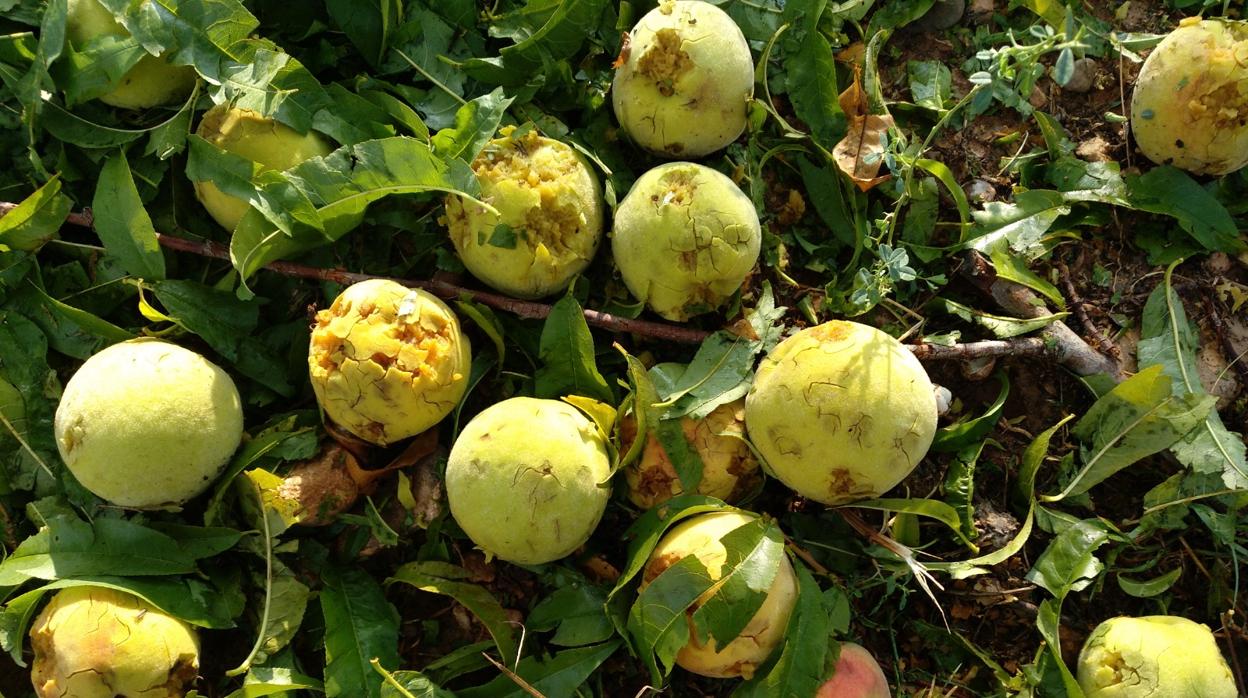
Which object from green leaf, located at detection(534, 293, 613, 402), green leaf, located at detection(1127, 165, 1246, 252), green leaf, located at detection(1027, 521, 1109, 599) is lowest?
green leaf, located at detection(1027, 521, 1109, 599)

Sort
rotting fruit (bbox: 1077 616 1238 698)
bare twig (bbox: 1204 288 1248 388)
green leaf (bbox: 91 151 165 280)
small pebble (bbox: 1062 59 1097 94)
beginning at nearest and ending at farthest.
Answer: rotting fruit (bbox: 1077 616 1238 698) → green leaf (bbox: 91 151 165 280) → bare twig (bbox: 1204 288 1248 388) → small pebble (bbox: 1062 59 1097 94)

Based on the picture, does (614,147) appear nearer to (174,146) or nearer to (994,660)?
(174,146)

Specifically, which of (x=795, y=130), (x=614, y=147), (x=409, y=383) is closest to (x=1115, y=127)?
(x=795, y=130)

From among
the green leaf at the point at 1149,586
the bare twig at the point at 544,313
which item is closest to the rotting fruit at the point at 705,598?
the bare twig at the point at 544,313

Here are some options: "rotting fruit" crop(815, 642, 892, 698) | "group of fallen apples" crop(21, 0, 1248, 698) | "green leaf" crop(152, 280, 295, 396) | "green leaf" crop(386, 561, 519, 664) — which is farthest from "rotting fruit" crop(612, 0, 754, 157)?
"rotting fruit" crop(815, 642, 892, 698)

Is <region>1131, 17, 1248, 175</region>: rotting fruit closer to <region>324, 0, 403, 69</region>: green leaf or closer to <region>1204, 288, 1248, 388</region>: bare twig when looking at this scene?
<region>1204, 288, 1248, 388</region>: bare twig

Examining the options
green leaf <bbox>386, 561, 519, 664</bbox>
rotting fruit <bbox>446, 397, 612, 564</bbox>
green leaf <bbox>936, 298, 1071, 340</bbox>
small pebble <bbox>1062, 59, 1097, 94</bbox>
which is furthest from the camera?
small pebble <bbox>1062, 59, 1097, 94</bbox>
